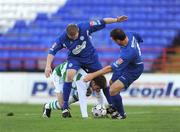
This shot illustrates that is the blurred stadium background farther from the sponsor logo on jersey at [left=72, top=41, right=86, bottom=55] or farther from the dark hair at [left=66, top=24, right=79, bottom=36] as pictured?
the dark hair at [left=66, top=24, right=79, bottom=36]

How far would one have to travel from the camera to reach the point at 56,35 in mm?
27922

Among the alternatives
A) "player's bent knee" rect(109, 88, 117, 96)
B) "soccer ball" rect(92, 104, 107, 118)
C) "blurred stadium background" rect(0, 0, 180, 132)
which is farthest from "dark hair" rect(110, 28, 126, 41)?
"blurred stadium background" rect(0, 0, 180, 132)

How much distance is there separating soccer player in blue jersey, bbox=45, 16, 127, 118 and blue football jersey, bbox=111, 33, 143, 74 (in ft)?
1.97

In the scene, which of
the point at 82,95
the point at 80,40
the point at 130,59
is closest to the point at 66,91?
the point at 82,95

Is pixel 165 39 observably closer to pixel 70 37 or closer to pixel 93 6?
pixel 93 6

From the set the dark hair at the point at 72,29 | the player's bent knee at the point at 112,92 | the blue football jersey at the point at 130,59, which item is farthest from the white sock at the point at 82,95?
the dark hair at the point at 72,29

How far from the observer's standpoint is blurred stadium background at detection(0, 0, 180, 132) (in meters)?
23.2

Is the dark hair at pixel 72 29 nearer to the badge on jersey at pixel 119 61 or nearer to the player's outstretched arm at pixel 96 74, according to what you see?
the badge on jersey at pixel 119 61

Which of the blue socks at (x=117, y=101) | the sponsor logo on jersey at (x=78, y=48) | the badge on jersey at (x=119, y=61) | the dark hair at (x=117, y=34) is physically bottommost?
the blue socks at (x=117, y=101)

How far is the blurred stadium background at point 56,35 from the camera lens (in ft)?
76.2

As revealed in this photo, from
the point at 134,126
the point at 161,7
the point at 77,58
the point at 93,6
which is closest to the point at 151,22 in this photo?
the point at 161,7

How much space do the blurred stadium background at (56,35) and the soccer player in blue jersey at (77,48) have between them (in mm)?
9585

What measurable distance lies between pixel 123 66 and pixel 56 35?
15815mm

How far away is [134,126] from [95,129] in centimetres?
90
